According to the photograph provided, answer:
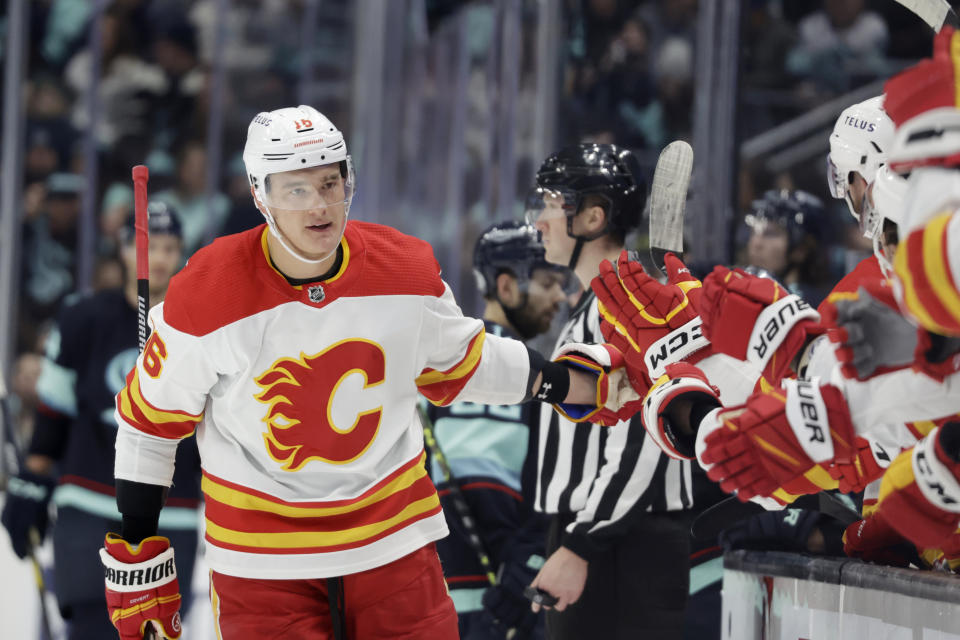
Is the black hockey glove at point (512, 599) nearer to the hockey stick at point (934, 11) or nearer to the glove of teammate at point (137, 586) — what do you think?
the glove of teammate at point (137, 586)

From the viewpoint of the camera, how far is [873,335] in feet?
5.90

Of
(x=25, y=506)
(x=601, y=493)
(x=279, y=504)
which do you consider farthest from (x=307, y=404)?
(x=25, y=506)

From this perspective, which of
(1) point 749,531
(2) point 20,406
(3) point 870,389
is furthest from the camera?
(2) point 20,406

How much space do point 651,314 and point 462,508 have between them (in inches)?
40.2

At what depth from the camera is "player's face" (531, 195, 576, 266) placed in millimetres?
2805

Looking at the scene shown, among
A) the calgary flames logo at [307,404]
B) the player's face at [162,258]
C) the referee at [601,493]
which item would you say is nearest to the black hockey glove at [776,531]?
the referee at [601,493]

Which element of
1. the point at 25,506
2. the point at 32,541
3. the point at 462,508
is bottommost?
the point at 32,541

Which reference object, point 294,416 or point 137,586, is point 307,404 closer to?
point 294,416

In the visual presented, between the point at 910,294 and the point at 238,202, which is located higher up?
the point at 238,202

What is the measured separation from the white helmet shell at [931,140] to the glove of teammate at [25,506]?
8.73 feet

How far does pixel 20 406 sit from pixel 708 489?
4962mm

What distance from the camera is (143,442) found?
7.34 ft

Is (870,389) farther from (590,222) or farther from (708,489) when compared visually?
(708,489)

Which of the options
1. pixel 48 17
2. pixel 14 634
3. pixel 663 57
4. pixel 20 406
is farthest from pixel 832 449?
pixel 48 17
